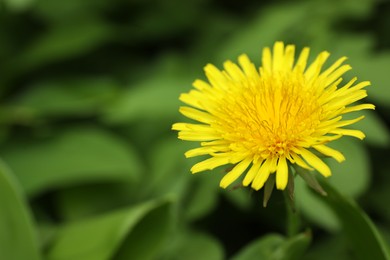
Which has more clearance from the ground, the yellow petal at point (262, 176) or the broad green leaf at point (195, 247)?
the yellow petal at point (262, 176)

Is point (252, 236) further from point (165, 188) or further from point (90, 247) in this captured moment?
point (90, 247)

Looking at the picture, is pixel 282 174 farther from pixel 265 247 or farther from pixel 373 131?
pixel 373 131

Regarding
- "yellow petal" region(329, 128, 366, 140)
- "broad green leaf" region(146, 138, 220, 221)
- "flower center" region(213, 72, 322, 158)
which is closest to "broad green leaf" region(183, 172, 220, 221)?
"broad green leaf" region(146, 138, 220, 221)

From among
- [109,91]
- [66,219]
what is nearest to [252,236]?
[66,219]

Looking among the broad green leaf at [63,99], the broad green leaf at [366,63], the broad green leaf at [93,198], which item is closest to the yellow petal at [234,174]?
the broad green leaf at [366,63]

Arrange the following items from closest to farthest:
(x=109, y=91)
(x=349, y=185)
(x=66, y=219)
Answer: (x=349, y=185), (x=66, y=219), (x=109, y=91)

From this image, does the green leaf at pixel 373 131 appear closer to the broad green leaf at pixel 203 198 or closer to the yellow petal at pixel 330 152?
the broad green leaf at pixel 203 198
